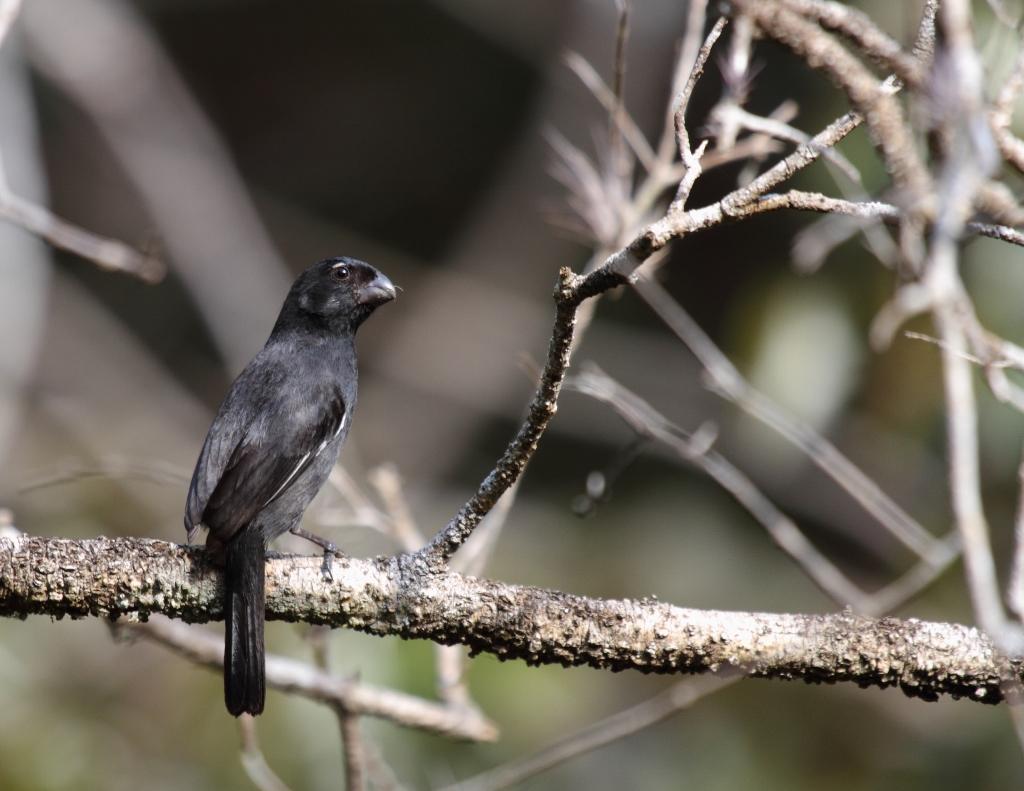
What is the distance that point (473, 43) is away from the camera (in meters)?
10.5

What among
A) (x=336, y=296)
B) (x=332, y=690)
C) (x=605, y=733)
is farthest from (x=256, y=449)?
(x=605, y=733)

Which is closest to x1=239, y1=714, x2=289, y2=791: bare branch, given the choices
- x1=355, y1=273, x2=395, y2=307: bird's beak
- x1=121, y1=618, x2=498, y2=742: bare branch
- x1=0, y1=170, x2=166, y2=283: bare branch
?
x1=121, y1=618, x2=498, y2=742: bare branch

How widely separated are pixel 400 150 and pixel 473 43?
1040 millimetres

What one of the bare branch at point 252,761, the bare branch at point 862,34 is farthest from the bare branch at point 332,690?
the bare branch at point 862,34

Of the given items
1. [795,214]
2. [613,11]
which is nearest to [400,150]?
[613,11]

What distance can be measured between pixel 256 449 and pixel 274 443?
0.06m

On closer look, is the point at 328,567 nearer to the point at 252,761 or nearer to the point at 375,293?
the point at 252,761

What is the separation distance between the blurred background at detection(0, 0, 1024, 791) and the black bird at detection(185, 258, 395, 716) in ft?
1.15

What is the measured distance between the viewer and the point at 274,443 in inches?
160

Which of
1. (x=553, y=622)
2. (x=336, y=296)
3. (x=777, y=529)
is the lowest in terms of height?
(x=553, y=622)

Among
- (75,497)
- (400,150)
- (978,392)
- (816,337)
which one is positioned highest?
(400,150)

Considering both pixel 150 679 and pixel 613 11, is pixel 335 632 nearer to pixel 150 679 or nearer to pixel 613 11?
pixel 150 679

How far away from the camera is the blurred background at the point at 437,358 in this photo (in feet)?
18.2

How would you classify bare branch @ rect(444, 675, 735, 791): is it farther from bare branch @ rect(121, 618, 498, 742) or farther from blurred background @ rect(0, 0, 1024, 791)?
blurred background @ rect(0, 0, 1024, 791)
